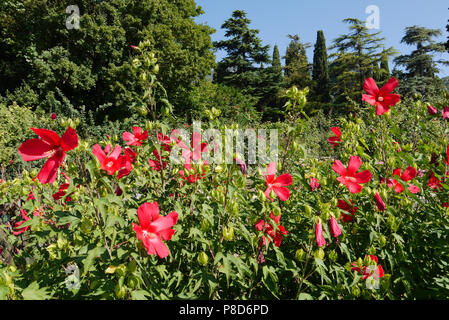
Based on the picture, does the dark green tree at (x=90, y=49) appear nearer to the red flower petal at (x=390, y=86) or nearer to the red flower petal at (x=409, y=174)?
the red flower petal at (x=390, y=86)

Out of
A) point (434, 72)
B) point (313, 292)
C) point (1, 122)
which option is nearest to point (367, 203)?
point (313, 292)

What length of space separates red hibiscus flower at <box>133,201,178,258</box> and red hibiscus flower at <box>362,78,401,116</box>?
127 centimetres

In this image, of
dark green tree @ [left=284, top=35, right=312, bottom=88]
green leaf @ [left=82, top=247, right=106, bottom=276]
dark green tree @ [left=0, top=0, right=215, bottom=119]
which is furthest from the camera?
dark green tree @ [left=284, top=35, right=312, bottom=88]

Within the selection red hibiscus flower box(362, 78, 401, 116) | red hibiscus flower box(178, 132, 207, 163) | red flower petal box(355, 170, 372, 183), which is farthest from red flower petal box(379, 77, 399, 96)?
red hibiscus flower box(178, 132, 207, 163)

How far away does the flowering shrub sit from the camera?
3.43 ft

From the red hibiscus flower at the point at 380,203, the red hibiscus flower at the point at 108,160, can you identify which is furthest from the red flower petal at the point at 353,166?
the red hibiscus flower at the point at 108,160

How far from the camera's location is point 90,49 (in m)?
13.0

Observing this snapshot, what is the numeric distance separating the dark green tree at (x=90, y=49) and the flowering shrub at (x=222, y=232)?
1145 cm

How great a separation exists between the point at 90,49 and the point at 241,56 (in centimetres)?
1383

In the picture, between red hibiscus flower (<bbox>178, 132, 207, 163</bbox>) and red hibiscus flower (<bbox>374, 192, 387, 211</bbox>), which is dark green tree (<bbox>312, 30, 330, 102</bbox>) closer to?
red hibiscus flower (<bbox>374, 192, 387, 211</bbox>)

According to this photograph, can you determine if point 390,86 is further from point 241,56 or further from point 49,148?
point 241,56

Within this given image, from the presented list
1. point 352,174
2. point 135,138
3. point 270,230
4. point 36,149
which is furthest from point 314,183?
point 36,149
